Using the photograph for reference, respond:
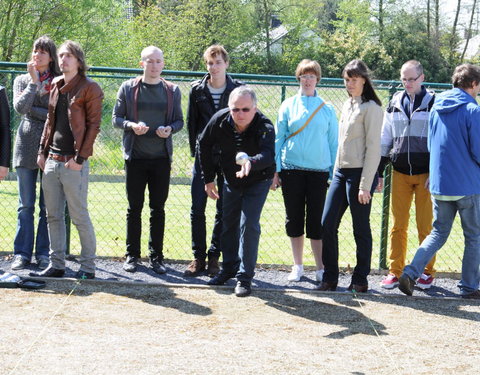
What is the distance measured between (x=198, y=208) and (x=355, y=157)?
1543 millimetres

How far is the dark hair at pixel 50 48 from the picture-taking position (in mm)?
6500

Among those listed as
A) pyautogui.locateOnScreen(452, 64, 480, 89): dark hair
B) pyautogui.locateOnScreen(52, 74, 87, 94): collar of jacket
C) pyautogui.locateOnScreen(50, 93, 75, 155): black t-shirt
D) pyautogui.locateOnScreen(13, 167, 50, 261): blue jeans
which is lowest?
pyautogui.locateOnScreen(13, 167, 50, 261): blue jeans

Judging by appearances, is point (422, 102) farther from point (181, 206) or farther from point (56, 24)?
point (56, 24)

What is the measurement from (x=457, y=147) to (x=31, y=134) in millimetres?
3722

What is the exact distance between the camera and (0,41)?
2684 cm

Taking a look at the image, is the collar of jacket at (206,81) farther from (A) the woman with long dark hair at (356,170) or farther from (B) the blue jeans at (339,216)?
(B) the blue jeans at (339,216)

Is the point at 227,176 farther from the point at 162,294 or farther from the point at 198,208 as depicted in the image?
the point at 162,294

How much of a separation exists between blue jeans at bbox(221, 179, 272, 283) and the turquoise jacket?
0.38 meters

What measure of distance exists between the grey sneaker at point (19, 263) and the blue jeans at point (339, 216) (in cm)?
279

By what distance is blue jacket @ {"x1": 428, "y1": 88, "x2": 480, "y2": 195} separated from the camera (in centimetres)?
598

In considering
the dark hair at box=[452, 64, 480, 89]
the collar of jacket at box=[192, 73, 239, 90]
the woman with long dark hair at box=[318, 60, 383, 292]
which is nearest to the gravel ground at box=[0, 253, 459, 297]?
the woman with long dark hair at box=[318, 60, 383, 292]

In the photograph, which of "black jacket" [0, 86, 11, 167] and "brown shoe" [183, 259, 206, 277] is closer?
"black jacket" [0, 86, 11, 167]

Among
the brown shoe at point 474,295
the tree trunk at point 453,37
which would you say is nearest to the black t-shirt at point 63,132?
the brown shoe at point 474,295

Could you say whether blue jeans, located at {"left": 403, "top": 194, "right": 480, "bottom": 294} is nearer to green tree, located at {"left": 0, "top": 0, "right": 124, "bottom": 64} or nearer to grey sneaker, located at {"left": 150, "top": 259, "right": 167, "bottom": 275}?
grey sneaker, located at {"left": 150, "top": 259, "right": 167, "bottom": 275}
